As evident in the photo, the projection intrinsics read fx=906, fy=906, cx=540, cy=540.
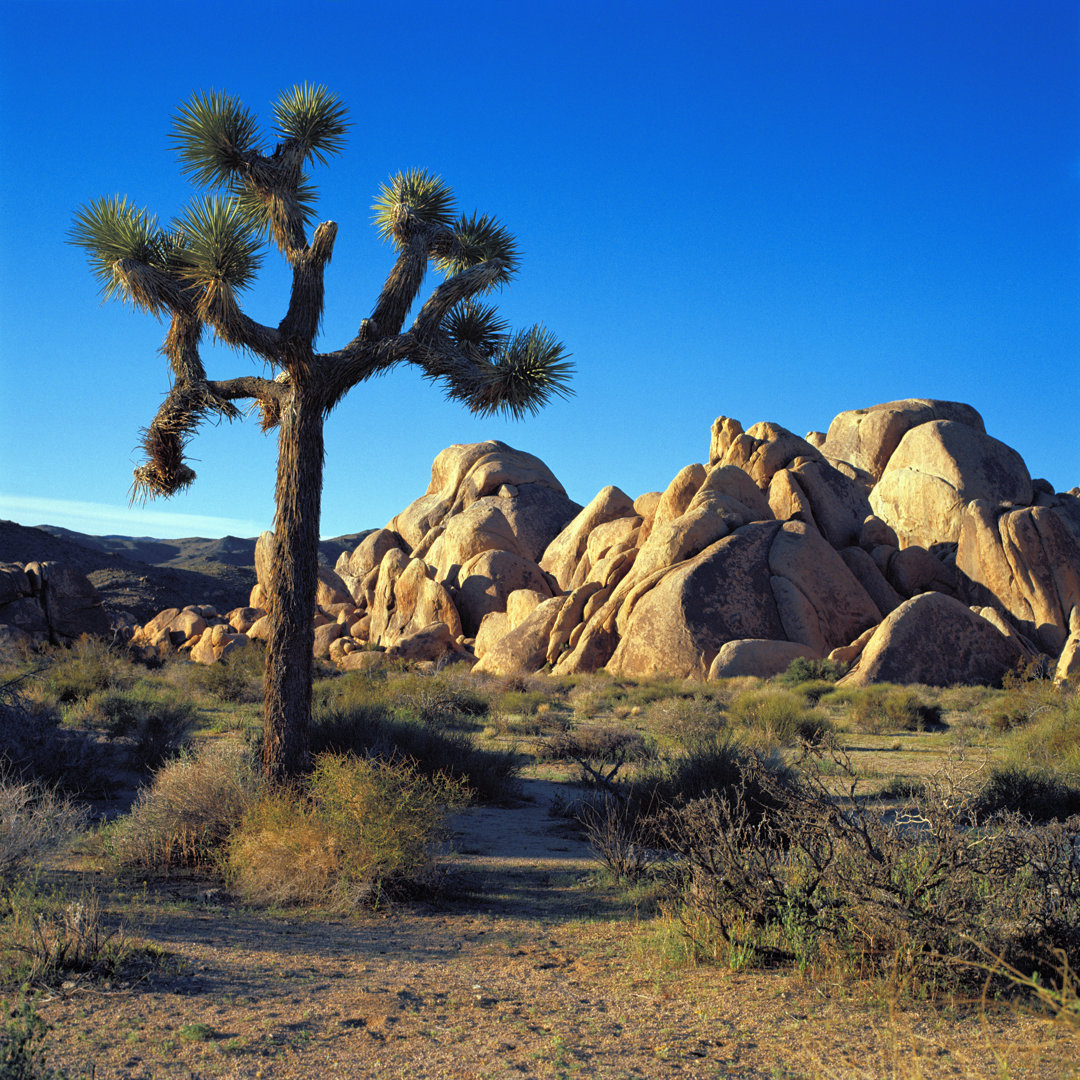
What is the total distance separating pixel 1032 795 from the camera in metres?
9.91

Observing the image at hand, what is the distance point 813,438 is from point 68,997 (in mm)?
42944

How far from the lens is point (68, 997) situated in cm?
477

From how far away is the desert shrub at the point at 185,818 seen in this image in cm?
809

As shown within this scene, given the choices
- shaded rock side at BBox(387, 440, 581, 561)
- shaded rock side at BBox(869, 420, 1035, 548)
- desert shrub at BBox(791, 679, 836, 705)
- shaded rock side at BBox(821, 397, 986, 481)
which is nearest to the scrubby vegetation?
desert shrub at BBox(791, 679, 836, 705)

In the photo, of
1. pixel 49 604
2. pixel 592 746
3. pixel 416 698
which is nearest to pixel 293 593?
pixel 592 746

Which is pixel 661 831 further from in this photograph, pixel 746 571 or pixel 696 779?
pixel 746 571

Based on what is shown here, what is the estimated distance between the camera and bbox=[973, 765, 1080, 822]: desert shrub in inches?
379

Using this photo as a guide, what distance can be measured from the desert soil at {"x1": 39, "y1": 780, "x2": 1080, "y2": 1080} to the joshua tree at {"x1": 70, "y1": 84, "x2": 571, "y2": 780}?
10.4 feet

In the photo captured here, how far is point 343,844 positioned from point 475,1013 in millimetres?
2434

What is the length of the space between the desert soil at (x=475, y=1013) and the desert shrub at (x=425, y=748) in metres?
4.37

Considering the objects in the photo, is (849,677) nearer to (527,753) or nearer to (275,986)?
(527,753)

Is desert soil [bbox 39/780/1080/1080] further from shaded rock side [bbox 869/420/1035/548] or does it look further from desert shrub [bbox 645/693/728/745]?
shaded rock side [bbox 869/420/1035/548]

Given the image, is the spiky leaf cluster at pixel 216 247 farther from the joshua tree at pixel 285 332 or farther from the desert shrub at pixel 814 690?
the desert shrub at pixel 814 690

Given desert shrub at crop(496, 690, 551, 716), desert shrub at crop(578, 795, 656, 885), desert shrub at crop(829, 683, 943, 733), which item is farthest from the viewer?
desert shrub at crop(496, 690, 551, 716)
